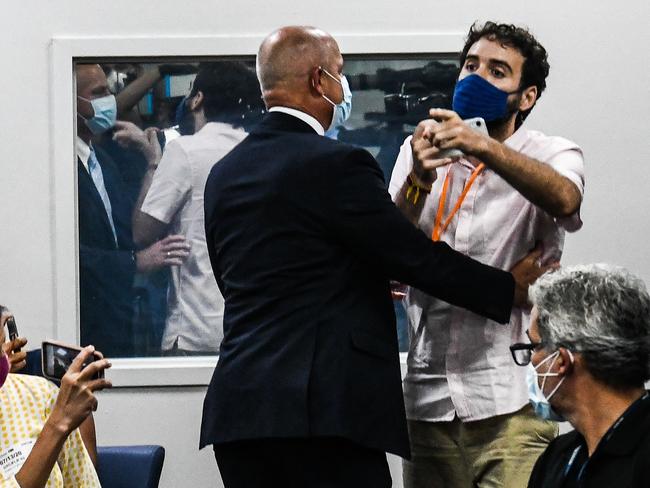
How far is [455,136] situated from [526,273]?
0.38 meters

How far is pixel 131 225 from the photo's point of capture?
181 inches

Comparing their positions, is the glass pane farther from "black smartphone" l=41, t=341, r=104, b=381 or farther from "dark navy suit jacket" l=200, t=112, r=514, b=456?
"dark navy suit jacket" l=200, t=112, r=514, b=456

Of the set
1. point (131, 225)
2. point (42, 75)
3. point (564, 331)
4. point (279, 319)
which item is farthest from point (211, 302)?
point (564, 331)

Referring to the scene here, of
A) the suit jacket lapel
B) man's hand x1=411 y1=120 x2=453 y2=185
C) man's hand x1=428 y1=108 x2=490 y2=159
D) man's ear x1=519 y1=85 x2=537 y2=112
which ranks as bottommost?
the suit jacket lapel

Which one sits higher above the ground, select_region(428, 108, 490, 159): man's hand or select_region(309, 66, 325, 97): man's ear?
select_region(309, 66, 325, 97): man's ear

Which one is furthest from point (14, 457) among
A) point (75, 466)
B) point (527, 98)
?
point (527, 98)

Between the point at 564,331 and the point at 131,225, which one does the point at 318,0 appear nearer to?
the point at 131,225

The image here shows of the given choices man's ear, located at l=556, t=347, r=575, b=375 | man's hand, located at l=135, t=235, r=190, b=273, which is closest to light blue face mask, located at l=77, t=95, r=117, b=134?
man's hand, located at l=135, t=235, r=190, b=273

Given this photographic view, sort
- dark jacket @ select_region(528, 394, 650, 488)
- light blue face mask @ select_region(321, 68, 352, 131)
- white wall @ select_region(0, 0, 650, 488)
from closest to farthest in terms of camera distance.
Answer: dark jacket @ select_region(528, 394, 650, 488), light blue face mask @ select_region(321, 68, 352, 131), white wall @ select_region(0, 0, 650, 488)

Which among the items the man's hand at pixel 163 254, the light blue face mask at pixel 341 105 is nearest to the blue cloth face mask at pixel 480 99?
the light blue face mask at pixel 341 105

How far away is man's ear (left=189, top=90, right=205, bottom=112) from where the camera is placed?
457 cm

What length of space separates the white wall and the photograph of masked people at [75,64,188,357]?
0.13 m

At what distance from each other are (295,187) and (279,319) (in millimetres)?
300

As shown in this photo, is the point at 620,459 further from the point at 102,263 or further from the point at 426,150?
the point at 102,263
